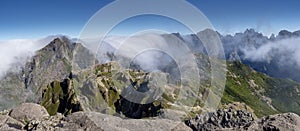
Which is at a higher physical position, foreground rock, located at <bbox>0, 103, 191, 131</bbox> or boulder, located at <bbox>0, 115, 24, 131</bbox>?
foreground rock, located at <bbox>0, 103, 191, 131</bbox>

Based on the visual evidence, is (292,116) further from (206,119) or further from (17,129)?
(17,129)

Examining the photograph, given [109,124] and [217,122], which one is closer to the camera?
[109,124]

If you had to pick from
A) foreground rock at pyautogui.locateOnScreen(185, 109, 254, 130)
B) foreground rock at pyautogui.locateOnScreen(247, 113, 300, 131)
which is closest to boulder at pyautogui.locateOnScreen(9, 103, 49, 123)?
foreground rock at pyautogui.locateOnScreen(185, 109, 254, 130)

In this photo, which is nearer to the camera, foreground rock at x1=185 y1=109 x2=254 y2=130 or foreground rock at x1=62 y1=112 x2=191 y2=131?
foreground rock at x1=62 y1=112 x2=191 y2=131

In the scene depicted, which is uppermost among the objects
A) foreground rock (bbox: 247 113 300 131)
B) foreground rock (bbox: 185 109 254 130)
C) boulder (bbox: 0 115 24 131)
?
foreground rock (bbox: 247 113 300 131)

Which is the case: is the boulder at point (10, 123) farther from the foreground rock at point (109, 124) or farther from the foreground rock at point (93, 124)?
the foreground rock at point (109, 124)

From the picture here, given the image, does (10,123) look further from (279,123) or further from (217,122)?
(279,123)

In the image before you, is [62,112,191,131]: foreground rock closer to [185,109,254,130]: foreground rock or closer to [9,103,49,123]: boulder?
[185,109,254,130]: foreground rock

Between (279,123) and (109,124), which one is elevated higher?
(279,123)

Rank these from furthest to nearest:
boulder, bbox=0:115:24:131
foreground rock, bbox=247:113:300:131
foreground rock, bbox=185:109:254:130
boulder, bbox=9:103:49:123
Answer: boulder, bbox=9:103:49:123 → foreground rock, bbox=185:109:254:130 → boulder, bbox=0:115:24:131 → foreground rock, bbox=247:113:300:131

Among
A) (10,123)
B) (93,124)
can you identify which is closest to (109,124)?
(93,124)

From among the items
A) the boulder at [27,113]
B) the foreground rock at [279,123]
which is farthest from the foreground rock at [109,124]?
the boulder at [27,113]

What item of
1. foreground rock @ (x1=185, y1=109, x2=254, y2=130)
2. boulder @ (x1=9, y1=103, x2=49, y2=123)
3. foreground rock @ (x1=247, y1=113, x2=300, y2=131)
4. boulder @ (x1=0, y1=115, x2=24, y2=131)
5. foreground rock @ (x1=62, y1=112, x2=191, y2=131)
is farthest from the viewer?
boulder @ (x1=9, y1=103, x2=49, y2=123)
